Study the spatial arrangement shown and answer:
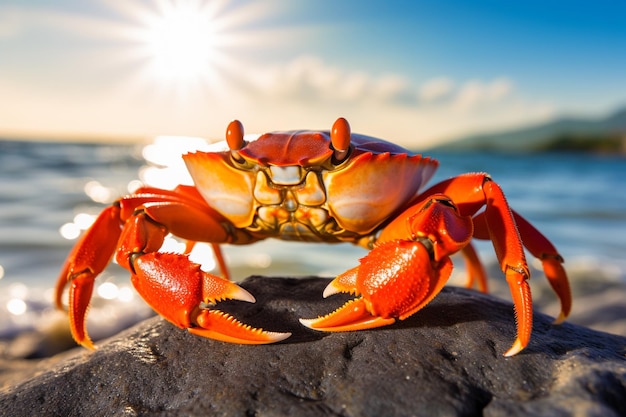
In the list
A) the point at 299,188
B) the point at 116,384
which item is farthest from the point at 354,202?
the point at 116,384

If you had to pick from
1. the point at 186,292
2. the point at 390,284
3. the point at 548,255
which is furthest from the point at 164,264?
the point at 548,255

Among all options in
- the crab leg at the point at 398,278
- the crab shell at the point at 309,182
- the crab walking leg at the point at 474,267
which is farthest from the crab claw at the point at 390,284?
the crab walking leg at the point at 474,267

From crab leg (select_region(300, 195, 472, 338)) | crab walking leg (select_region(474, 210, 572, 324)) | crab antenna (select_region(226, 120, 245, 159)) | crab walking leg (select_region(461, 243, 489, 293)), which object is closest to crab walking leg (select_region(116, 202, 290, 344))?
crab leg (select_region(300, 195, 472, 338))

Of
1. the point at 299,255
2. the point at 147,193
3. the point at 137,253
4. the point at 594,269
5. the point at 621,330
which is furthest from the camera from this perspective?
the point at 299,255

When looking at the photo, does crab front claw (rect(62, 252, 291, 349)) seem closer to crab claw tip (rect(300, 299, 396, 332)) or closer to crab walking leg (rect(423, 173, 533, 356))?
crab claw tip (rect(300, 299, 396, 332))

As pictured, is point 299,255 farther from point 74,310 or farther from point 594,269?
point 74,310

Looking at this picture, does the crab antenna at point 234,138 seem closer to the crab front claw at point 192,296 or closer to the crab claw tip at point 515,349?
the crab front claw at point 192,296
